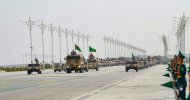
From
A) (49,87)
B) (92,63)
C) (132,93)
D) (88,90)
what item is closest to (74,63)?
(92,63)

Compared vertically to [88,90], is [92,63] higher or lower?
higher

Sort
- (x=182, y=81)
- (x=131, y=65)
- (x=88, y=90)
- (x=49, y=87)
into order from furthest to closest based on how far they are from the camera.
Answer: (x=131, y=65), (x=49, y=87), (x=88, y=90), (x=182, y=81)

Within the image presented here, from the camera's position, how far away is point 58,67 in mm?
88500

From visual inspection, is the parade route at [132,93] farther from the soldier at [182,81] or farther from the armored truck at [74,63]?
the armored truck at [74,63]

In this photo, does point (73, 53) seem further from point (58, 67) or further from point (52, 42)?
point (52, 42)

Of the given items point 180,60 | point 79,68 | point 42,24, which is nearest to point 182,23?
point 79,68

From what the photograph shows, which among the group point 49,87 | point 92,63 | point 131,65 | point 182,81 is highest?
point 92,63

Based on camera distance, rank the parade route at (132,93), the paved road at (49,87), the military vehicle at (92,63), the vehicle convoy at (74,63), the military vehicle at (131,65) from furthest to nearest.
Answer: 1. the military vehicle at (92,63)
2. the military vehicle at (131,65)
3. the vehicle convoy at (74,63)
4. the paved road at (49,87)
5. the parade route at (132,93)

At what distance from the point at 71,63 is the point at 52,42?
44611 mm

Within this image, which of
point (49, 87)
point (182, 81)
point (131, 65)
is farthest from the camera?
point (131, 65)

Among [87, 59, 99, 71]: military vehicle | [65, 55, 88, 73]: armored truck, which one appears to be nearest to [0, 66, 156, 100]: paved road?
[65, 55, 88, 73]: armored truck

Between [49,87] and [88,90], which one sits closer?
[88,90]

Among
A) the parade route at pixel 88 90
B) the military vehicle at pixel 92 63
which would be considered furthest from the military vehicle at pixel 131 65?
the parade route at pixel 88 90

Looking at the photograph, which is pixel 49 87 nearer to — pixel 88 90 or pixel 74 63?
pixel 88 90
